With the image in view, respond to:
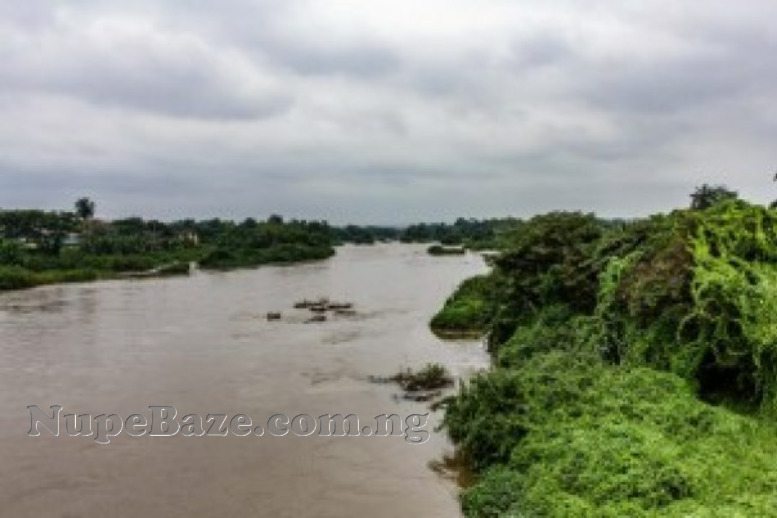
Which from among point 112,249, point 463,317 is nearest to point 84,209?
point 112,249

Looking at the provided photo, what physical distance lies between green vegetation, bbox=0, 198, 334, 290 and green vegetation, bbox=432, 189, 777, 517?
4412 centimetres

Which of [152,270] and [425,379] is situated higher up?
[152,270]

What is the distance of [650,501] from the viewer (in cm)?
859

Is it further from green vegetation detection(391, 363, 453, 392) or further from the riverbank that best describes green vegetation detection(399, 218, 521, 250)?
green vegetation detection(391, 363, 453, 392)

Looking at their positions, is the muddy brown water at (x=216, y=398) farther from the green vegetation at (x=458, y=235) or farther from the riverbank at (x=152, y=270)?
the green vegetation at (x=458, y=235)

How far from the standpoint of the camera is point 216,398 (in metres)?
18.6

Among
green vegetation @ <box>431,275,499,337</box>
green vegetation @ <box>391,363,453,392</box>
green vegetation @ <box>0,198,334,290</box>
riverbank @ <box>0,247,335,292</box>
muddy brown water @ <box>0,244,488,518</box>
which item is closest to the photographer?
muddy brown water @ <box>0,244,488,518</box>

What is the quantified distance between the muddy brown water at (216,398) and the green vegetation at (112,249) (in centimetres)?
1778

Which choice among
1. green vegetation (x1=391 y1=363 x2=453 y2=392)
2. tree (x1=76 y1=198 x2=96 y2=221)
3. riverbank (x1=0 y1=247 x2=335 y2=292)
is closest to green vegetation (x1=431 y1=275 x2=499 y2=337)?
green vegetation (x1=391 y1=363 x2=453 y2=392)

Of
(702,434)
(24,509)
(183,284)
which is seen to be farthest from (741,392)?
(183,284)

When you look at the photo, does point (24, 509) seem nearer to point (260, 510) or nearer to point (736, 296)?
point (260, 510)

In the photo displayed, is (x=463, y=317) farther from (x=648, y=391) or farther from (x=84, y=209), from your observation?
(x=84, y=209)

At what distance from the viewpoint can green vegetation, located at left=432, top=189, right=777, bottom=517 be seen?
895cm

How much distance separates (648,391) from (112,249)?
66.4 metres
